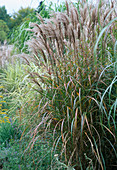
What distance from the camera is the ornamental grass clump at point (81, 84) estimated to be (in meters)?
1.76

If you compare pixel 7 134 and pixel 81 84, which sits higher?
pixel 81 84

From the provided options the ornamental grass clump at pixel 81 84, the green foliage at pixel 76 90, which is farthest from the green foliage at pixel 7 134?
the ornamental grass clump at pixel 81 84

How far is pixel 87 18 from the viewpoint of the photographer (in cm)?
225

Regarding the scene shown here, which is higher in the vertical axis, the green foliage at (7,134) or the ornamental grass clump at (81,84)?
the ornamental grass clump at (81,84)

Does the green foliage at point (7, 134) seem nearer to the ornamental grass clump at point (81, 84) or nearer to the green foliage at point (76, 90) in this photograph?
the green foliage at point (76, 90)

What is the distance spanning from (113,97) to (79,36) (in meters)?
0.77

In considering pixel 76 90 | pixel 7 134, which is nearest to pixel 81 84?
pixel 76 90

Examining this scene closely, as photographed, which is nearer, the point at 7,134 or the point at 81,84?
the point at 81,84

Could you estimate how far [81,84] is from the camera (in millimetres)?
1850

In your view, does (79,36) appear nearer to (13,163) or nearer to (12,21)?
(13,163)

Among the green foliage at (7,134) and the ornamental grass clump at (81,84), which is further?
the green foliage at (7,134)

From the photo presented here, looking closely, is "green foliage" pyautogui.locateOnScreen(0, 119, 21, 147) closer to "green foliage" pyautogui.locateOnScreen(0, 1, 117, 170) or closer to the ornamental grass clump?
"green foliage" pyautogui.locateOnScreen(0, 1, 117, 170)

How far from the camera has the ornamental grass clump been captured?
176cm

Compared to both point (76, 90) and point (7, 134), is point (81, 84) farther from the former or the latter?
point (7, 134)
